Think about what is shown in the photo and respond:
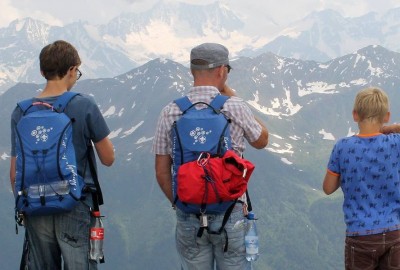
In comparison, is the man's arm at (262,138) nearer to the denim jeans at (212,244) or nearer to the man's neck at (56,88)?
the denim jeans at (212,244)

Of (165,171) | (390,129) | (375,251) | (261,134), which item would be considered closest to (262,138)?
(261,134)

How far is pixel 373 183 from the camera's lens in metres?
6.45

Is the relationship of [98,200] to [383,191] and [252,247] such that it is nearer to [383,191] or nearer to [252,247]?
[252,247]

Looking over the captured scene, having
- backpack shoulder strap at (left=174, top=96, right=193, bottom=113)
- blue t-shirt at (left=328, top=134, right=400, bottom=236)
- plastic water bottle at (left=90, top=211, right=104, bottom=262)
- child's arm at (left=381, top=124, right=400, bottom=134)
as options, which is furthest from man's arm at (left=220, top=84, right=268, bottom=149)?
plastic water bottle at (left=90, top=211, right=104, bottom=262)

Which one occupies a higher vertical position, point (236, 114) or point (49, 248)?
point (236, 114)


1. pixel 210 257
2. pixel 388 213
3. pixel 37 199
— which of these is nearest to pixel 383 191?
pixel 388 213

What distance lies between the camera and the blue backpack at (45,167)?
616 cm

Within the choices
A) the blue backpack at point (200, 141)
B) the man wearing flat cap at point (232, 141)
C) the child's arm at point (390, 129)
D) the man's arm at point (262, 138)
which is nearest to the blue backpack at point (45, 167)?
the man wearing flat cap at point (232, 141)

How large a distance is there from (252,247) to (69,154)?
2712mm

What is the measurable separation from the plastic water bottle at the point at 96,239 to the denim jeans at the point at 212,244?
106 centimetres

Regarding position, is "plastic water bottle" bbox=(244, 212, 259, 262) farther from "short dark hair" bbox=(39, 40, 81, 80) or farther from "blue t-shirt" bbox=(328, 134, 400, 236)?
"short dark hair" bbox=(39, 40, 81, 80)

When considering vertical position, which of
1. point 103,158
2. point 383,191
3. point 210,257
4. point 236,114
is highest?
point 236,114

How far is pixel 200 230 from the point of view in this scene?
629 cm

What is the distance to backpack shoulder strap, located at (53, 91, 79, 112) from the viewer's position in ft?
21.6
